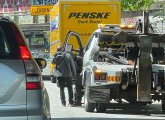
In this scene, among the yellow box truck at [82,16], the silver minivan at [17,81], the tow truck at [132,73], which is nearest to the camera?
the silver minivan at [17,81]

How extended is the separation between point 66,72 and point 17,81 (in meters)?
9.23

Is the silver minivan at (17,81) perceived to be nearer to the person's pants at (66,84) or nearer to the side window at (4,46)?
the side window at (4,46)

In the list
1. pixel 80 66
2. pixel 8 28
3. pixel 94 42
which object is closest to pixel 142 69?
pixel 94 42

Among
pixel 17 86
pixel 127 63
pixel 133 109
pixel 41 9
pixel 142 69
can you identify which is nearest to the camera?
pixel 17 86

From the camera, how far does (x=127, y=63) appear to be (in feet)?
41.3

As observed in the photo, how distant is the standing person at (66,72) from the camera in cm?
1453

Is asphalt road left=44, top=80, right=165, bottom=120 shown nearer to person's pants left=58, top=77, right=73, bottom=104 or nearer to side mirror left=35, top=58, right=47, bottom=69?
person's pants left=58, top=77, right=73, bottom=104

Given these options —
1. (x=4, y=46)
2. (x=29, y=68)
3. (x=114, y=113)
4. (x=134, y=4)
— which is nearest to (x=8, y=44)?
(x=4, y=46)

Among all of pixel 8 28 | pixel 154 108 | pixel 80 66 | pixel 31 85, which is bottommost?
pixel 154 108

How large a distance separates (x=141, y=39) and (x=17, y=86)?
6.84 meters

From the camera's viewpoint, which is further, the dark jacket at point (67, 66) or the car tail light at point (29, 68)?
the dark jacket at point (67, 66)

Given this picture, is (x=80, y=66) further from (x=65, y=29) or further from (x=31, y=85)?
(x=31, y=85)

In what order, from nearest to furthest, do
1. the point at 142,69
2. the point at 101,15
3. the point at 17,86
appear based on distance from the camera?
the point at 17,86 → the point at 142,69 → the point at 101,15

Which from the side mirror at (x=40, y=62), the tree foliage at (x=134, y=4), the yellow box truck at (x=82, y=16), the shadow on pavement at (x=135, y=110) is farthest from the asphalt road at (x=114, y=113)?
the tree foliage at (x=134, y=4)
